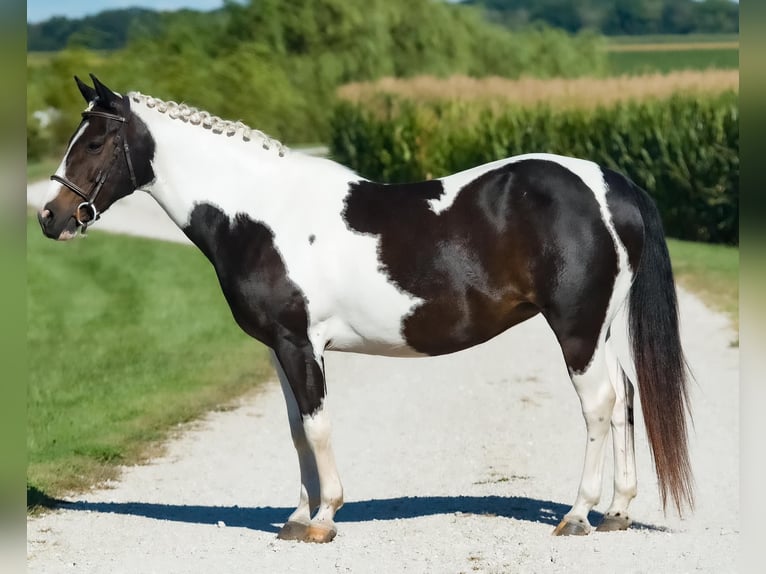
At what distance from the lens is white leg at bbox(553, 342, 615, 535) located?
18.4 ft

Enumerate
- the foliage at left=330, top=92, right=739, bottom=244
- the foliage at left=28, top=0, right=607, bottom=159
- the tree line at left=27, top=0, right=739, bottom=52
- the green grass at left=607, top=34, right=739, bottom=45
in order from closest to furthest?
the foliage at left=330, top=92, right=739, bottom=244, the foliage at left=28, top=0, right=607, bottom=159, the tree line at left=27, top=0, right=739, bottom=52, the green grass at left=607, top=34, right=739, bottom=45

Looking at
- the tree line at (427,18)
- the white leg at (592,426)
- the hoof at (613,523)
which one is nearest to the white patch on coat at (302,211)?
the white leg at (592,426)

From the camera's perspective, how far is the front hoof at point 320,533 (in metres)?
5.67

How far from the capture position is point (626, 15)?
64812mm

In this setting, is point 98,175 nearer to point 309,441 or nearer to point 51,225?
point 51,225

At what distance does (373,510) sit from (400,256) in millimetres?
1660

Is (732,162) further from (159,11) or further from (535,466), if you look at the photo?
(159,11)

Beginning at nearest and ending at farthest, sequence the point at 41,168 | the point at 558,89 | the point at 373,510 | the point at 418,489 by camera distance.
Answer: the point at 373,510
the point at 418,489
the point at 558,89
the point at 41,168

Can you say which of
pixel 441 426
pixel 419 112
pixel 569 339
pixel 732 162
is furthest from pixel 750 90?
pixel 419 112

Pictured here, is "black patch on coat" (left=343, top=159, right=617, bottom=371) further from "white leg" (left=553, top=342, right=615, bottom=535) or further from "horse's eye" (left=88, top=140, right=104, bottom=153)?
"horse's eye" (left=88, top=140, right=104, bottom=153)

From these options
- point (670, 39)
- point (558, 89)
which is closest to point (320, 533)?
point (558, 89)

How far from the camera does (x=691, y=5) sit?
61.8m

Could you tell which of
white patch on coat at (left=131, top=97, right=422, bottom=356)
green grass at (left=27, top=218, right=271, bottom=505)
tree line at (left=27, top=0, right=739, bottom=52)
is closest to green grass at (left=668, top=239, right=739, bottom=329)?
green grass at (left=27, top=218, right=271, bottom=505)

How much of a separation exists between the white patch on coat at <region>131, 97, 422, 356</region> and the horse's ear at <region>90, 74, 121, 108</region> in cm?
12
